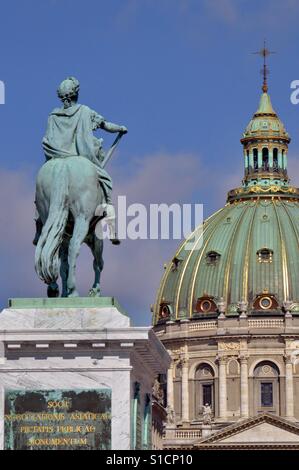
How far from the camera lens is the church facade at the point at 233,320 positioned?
490 ft

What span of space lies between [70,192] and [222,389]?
12926cm

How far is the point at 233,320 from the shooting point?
151 meters

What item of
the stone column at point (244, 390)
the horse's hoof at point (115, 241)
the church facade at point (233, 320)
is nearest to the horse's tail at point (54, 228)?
the horse's hoof at point (115, 241)

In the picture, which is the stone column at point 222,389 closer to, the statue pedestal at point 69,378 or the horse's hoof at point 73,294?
the horse's hoof at point 73,294

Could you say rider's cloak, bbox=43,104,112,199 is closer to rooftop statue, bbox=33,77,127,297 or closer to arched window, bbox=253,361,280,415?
rooftop statue, bbox=33,77,127,297

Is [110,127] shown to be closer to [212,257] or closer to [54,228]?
[54,228]

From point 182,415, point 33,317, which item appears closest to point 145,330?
point 33,317

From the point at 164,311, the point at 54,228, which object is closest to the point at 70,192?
the point at 54,228

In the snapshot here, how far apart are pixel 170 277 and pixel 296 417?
17153mm

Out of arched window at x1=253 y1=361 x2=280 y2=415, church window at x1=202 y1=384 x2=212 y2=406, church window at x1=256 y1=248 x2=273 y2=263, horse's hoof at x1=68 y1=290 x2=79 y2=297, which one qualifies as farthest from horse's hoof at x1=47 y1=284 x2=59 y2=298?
church window at x1=256 y1=248 x2=273 y2=263

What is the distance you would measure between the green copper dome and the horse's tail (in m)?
130

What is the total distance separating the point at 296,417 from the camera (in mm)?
150125
